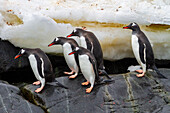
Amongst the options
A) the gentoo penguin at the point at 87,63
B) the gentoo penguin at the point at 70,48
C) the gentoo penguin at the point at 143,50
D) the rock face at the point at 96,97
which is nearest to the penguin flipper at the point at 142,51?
the gentoo penguin at the point at 143,50

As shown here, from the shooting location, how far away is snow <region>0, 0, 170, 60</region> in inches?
213

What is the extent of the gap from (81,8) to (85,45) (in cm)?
140

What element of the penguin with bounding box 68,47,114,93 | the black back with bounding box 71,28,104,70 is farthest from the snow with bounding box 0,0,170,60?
the penguin with bounding box 68,47,114,93

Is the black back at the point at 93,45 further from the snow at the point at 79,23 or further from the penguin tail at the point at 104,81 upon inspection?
the snow at the point at 79,23

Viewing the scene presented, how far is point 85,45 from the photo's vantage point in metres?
4.46

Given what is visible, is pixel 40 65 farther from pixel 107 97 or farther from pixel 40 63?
pixel 107 97

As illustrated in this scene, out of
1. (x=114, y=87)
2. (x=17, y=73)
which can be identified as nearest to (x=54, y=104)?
(x=114, y=87)

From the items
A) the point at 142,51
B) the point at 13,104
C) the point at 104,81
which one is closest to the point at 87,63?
the point at 104,81

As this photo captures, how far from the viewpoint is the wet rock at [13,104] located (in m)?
3.68

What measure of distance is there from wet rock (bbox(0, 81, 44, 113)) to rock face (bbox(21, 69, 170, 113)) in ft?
0.54

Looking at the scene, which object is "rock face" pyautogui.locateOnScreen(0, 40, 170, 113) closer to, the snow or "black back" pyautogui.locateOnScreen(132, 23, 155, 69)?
"black back" pyautogui.locateOnScreen(132, 23, 155, 69)

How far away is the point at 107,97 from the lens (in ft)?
13.1

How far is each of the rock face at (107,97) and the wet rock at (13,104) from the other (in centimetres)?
17

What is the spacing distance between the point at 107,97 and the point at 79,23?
2084 millimetres
